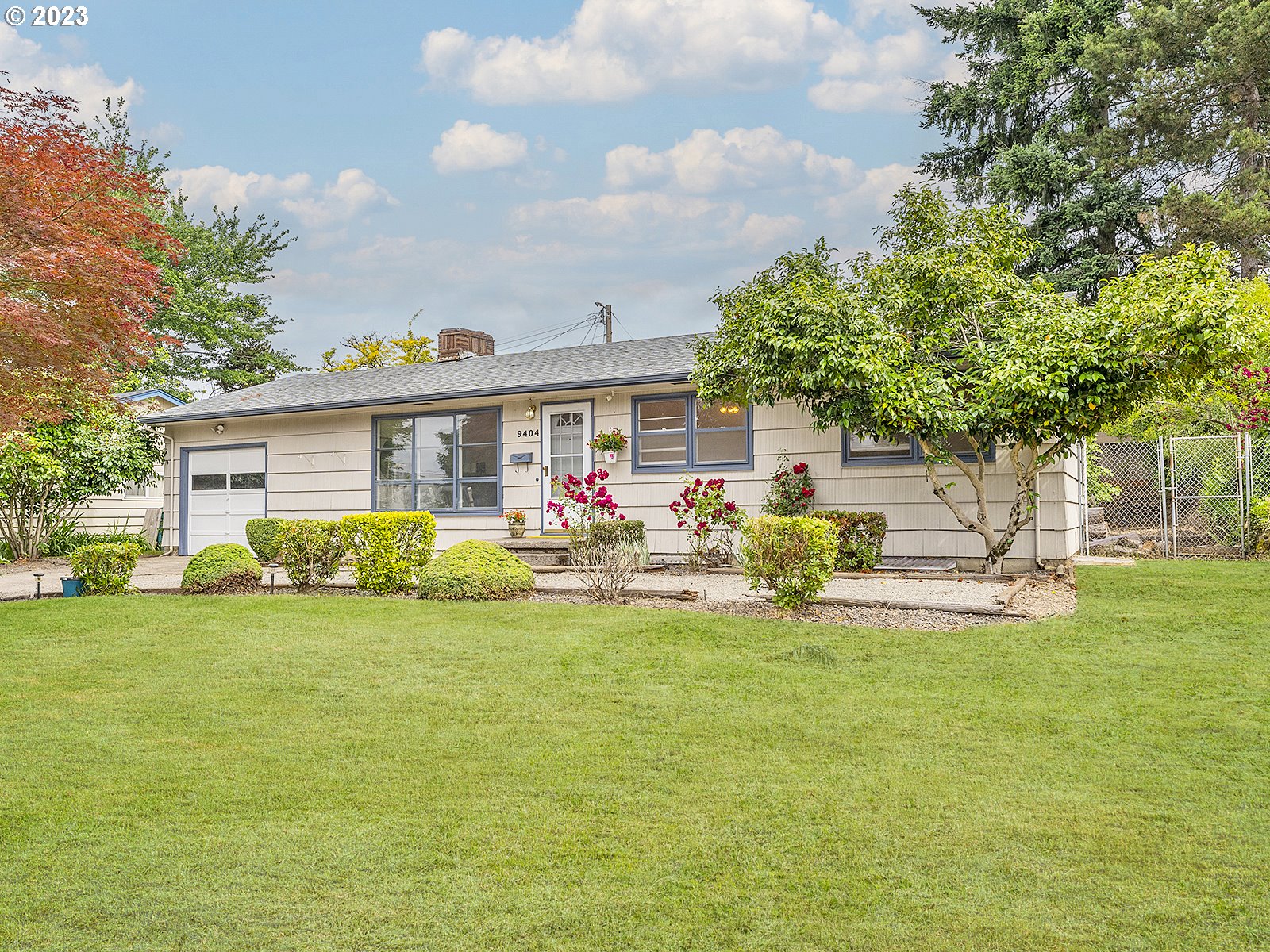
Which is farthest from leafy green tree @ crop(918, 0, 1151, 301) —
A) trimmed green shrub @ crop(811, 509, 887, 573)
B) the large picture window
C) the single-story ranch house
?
the large picture window

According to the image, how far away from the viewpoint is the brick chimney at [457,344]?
17.0 m

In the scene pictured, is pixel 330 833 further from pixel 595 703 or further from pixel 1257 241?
pixel 1257 241

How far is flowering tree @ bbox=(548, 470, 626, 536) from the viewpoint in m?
9.82

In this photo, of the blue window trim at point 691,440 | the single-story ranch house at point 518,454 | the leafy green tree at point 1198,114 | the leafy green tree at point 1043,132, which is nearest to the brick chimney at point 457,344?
the single-story ranch house at point 518,454

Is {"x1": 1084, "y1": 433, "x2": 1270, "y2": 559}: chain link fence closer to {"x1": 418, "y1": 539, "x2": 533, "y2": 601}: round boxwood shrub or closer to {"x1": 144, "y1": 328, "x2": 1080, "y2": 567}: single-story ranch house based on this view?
{"x1": 144, "y1": 328, "x2": 1080, "y2": 567}: single-story ranch house

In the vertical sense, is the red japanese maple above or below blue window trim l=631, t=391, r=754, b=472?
above

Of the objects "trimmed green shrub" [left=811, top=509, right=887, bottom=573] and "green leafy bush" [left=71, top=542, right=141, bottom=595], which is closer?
"green leafy bush" [left=71, top=542, right=141, bottom=595]

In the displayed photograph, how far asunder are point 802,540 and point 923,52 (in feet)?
66.4

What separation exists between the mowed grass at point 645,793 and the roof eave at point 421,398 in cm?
577

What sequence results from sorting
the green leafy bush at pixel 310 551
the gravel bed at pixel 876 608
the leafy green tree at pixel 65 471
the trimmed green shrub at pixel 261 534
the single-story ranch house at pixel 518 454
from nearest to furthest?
the gravel bed at pixel 876 608
the green leafy bush at pixel 310 551
the single-story ranch house at pixel 518 454
the trimmed green shrub at pixel 261 534
the leafy green tree at pixel 65 471

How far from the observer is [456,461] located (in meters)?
13.2

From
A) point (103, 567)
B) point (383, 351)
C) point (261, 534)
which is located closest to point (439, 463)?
point (261, 534)

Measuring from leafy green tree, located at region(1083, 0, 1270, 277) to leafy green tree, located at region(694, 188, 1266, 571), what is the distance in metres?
10.6

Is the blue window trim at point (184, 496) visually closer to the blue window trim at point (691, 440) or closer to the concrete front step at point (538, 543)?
the concrete front step at point (538, 543)
